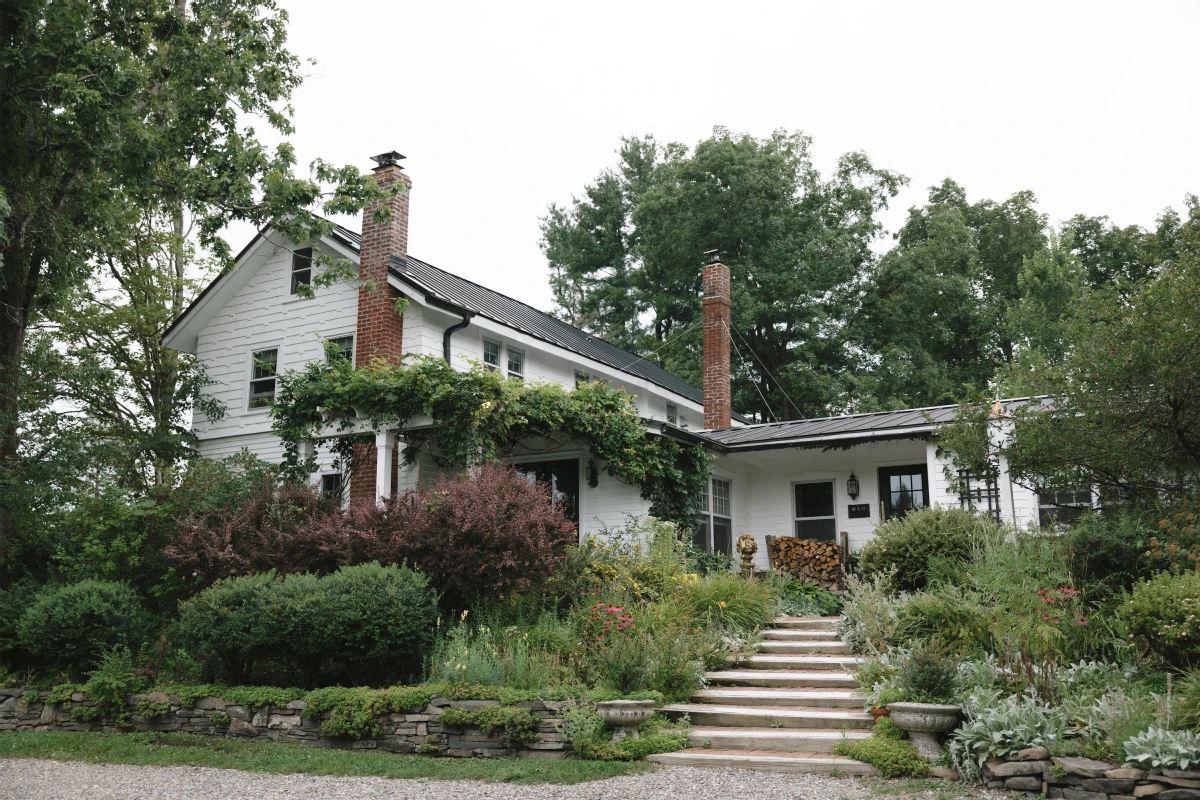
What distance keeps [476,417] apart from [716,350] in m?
8.11

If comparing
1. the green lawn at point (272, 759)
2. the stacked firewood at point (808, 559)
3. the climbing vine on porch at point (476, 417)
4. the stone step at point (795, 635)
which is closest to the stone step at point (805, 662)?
the stone step at point (795, 635)

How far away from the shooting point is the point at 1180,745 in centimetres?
595

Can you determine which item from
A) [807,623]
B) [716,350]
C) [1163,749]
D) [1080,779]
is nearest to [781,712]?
[1080,779]

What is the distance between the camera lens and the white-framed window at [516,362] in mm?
17750

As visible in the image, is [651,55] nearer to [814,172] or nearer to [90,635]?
[90,635]

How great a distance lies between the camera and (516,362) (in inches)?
706

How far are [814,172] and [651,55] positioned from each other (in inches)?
862

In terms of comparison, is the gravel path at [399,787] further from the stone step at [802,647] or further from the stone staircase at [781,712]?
the stone step at [802,647]

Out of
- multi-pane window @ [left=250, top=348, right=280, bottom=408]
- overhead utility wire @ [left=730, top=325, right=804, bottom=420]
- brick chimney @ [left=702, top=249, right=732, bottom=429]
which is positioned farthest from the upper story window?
overhead utility wire @ [left=730, top=325, right=804, bottom=420]

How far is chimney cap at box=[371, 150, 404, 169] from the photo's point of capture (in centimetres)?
1700

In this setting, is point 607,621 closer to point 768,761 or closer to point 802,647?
point 802,647

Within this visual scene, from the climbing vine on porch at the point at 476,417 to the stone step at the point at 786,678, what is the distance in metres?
4.85

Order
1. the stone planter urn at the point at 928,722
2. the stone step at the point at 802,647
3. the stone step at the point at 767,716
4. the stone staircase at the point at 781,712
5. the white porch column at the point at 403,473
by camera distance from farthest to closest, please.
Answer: the white porch column at the point at 403,473 < the stone step at the point at 802,647 < the stone step at the point at 767,716 < the stone staircase at the point at 781,712 < the stone planter urn at the point at 928,722

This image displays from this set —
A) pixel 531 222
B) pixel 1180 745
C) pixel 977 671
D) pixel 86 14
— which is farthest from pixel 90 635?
pixel 531 222
